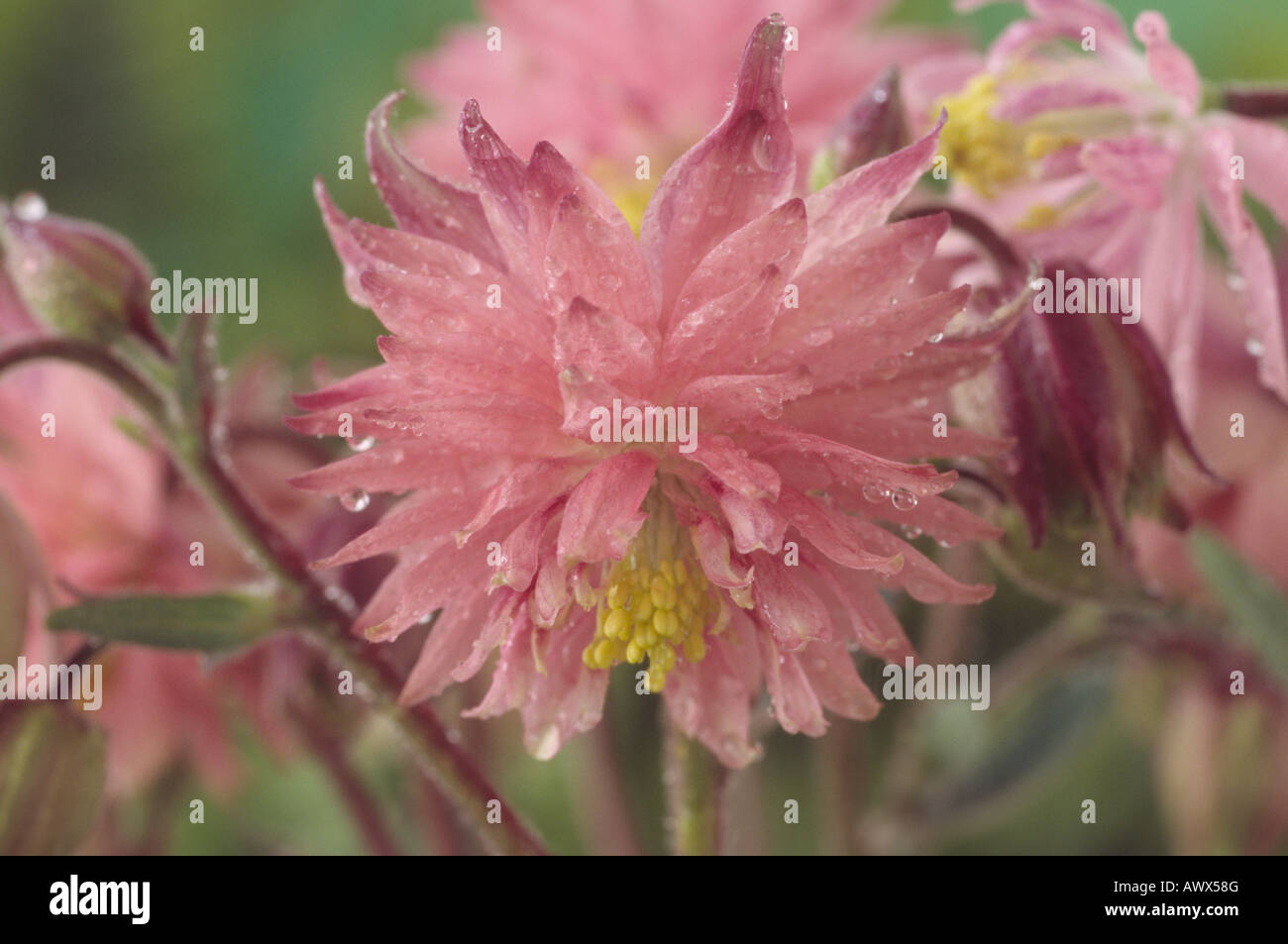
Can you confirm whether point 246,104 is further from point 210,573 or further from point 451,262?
point 451,262

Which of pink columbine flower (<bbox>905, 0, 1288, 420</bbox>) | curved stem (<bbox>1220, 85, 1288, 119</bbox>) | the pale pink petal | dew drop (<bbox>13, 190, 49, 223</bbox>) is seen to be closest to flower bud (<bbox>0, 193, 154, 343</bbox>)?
dew drop (<bbox>13, 190, 49, 223</bbox>)

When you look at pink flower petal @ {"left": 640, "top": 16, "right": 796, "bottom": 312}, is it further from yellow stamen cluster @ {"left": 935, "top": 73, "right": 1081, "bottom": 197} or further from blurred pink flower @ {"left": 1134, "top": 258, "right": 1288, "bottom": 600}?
blurred pink flower @ {"left": 1134, "top": 258, "right": 1288, "bottom": 600}

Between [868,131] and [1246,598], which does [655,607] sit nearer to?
[868,131]

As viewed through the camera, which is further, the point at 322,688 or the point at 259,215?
the point at 259,215

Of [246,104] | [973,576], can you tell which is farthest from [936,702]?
[246,104]

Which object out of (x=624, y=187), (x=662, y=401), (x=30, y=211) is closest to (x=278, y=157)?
(x=624, y=187)
